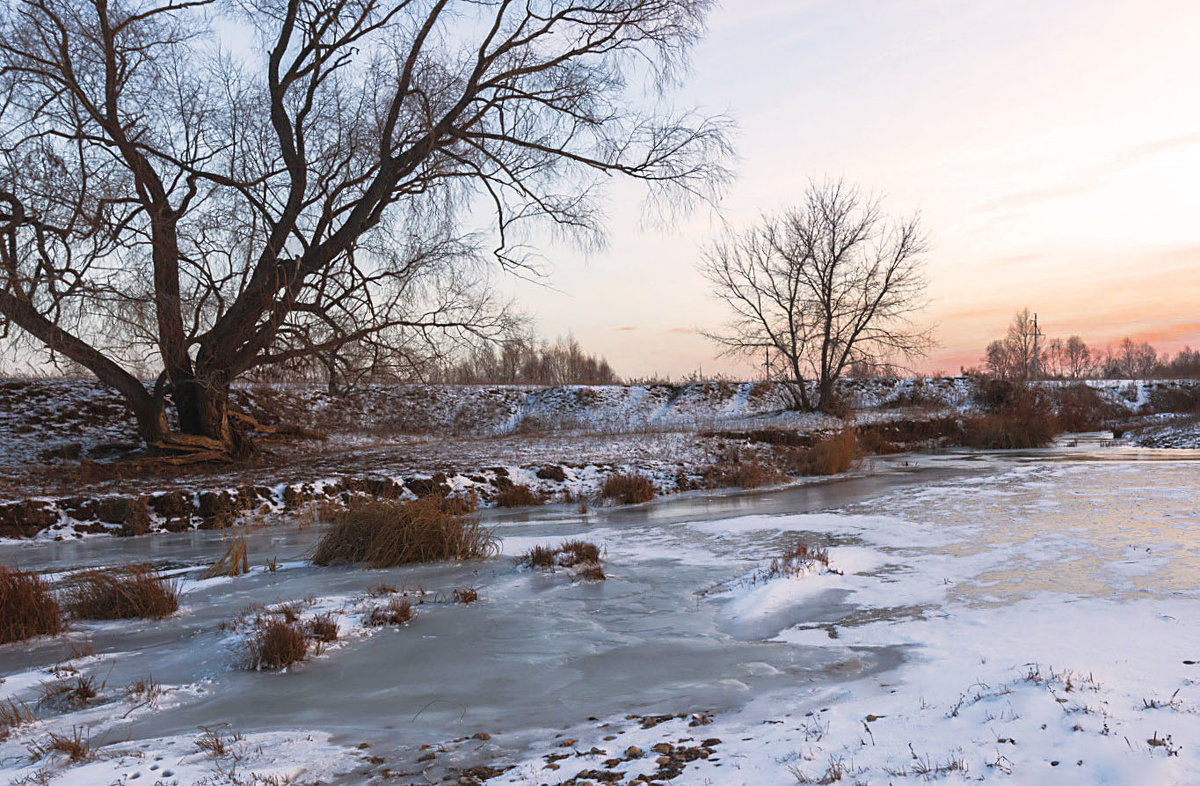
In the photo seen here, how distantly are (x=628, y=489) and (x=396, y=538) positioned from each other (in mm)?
6604

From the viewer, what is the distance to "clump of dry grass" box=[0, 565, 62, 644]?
586 cm

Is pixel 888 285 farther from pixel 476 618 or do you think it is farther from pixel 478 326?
pixel 476 618

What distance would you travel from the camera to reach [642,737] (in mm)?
3658

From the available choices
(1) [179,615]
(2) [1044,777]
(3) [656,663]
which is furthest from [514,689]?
(1) [179,615]

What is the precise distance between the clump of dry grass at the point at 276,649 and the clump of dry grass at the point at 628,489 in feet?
31.0

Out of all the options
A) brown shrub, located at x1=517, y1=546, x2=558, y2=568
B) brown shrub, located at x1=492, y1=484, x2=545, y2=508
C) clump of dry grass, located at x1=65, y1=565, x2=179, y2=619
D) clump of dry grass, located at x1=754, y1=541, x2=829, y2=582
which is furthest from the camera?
brown shrub, located at x1=492, y1=484, x2=545, y2=508

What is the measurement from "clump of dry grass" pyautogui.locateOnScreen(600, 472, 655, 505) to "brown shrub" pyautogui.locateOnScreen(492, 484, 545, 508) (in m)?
1.26

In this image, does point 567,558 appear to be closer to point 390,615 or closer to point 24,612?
point 390,615

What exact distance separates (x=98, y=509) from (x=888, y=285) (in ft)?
79.6

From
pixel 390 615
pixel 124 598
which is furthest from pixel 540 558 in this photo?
pixel 124 598

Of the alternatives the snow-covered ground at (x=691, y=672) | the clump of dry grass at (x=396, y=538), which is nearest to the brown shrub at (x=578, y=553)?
the snow-covered ground at (x=691, y=672)

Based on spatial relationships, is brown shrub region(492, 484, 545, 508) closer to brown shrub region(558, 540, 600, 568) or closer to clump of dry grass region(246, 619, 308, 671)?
brown shrub region(558, 540, 600, 568)

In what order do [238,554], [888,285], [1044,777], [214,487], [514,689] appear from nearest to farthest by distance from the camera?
[1044,777] → [514,689] → [238,554] → [214,487] → [888,285]

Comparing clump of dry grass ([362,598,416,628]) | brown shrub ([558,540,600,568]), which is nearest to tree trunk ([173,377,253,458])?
brown shrub ([558,540,600,568])
